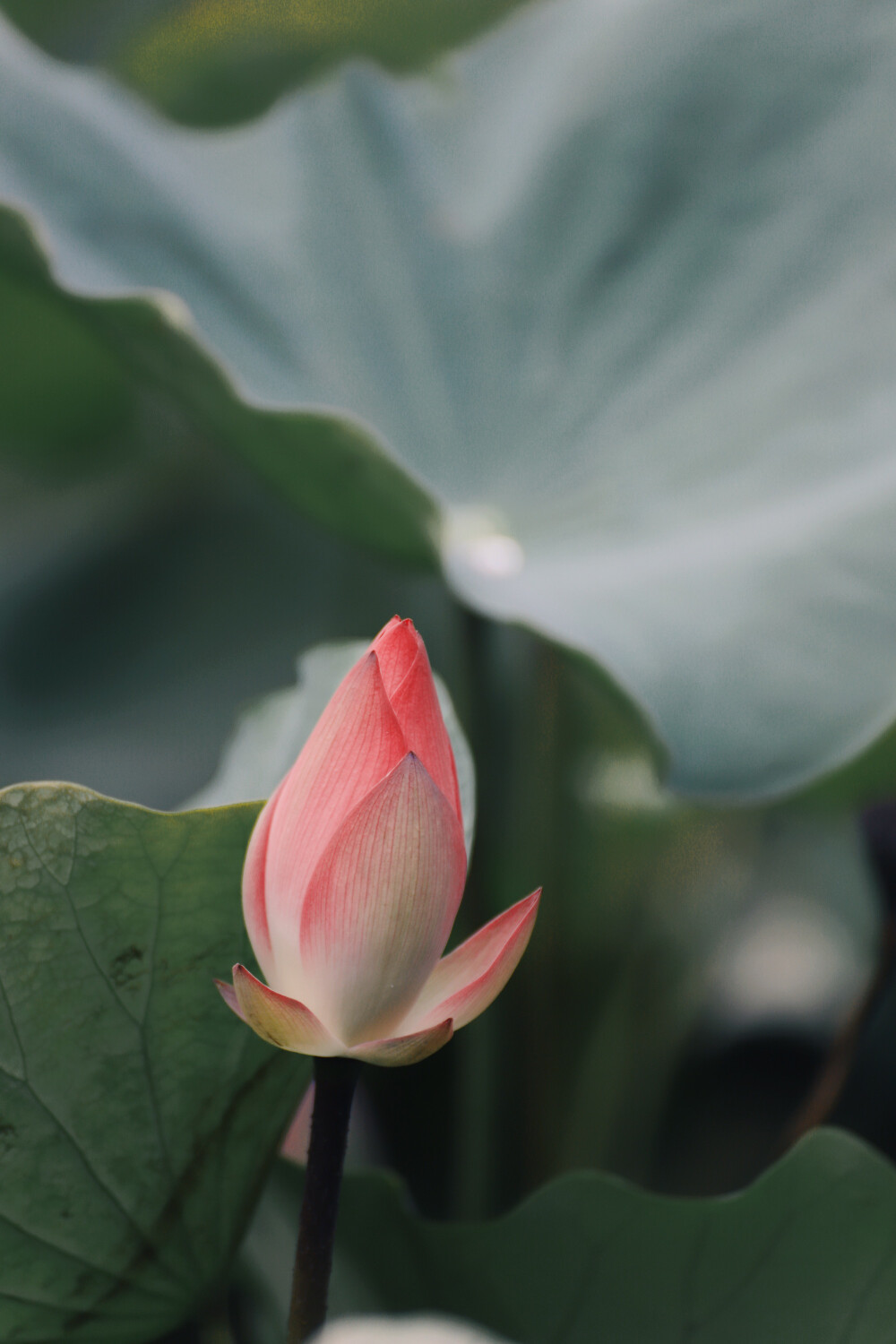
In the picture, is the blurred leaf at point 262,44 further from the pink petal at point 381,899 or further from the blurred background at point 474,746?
the pink petal at point 381,899

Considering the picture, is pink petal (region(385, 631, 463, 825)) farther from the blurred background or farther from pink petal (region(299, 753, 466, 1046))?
the blurred background

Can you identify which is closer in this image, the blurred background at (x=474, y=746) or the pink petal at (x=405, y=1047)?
the pink petal at (x=405, y=1047)

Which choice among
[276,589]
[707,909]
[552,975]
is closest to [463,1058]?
[552,975]

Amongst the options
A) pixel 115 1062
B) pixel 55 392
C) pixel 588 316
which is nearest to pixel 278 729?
pixel 115 1062

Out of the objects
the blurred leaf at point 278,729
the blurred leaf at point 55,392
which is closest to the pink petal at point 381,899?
the blurred leaf at point 278,729

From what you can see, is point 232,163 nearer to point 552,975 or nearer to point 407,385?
point 407,385

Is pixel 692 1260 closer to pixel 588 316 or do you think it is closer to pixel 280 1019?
pixel 280 1019
